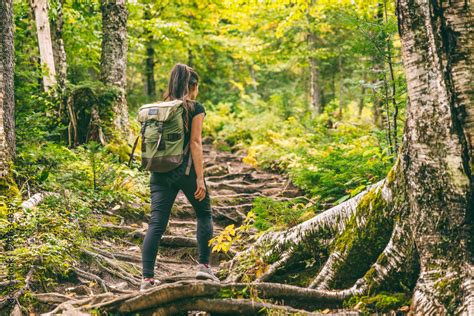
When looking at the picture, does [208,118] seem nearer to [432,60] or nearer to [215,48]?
[215,48]

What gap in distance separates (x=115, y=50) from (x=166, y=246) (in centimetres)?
626

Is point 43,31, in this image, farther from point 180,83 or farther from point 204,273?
point 204,273

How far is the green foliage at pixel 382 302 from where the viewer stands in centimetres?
408

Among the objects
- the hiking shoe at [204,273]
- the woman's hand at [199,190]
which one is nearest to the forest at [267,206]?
the hiking shoe at [204,273]

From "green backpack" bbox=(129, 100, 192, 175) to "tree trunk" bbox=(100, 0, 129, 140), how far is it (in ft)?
23.0

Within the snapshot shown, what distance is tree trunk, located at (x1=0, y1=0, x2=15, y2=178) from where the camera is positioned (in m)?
7.10

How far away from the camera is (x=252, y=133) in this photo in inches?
712

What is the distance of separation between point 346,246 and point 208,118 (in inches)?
650

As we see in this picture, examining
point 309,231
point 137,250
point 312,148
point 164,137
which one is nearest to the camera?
point 164,137

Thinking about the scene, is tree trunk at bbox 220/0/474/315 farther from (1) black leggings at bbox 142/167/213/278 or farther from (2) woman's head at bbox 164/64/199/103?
(2) woman's head at bbox 164/64/199/103

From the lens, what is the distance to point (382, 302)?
4.12 m

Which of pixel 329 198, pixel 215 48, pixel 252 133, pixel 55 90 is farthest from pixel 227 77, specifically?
pixel 329 198

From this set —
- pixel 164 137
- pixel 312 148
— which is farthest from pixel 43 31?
pixel 164 137

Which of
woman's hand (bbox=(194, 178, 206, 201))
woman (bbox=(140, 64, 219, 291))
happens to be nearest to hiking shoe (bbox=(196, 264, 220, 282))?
woman (bbox=(140, 64, 219, 291))
